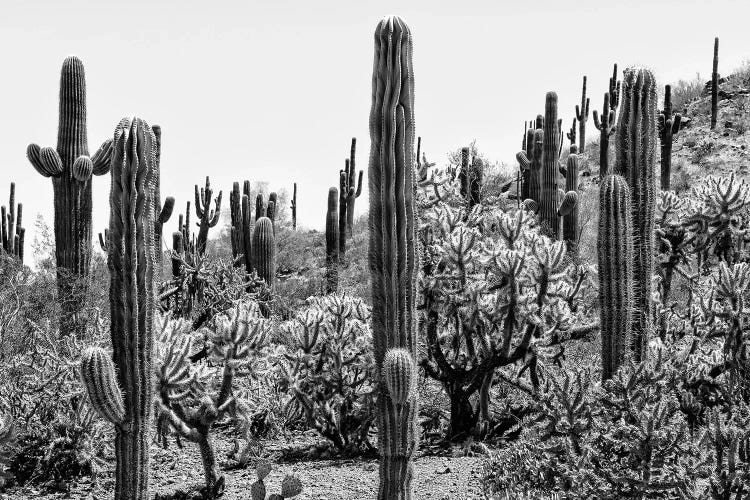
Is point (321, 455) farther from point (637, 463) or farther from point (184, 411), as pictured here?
point (637, 463)

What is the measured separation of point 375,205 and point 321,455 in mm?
3178

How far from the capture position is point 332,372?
8.33 meters

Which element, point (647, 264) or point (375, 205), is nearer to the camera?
point (375, 205)

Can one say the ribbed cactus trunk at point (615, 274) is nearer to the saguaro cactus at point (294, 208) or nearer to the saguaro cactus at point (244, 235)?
the saguaro cactus at point (244, 235)

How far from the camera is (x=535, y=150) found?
701 inches

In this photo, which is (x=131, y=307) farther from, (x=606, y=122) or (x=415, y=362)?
(x=606, y=122)

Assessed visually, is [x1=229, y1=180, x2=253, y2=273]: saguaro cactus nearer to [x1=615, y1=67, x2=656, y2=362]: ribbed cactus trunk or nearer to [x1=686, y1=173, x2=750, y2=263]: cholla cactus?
[x1=686, y1=173, x2=750, y2=263]: cholla cactus

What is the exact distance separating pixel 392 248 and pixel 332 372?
8.63 ft

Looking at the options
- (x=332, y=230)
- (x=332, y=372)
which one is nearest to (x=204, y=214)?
(x=332, y=230)

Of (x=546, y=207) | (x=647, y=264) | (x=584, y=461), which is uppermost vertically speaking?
(x=546, y=207)

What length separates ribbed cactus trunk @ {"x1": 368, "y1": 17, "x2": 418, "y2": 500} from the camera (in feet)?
19.8

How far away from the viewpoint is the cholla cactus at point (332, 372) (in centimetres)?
821

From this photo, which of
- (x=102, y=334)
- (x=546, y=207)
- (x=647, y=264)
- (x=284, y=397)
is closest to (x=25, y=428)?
(x=102, y=334)

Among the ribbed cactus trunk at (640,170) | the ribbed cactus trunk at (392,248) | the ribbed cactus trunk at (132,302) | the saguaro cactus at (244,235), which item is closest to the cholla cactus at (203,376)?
→ the ribbed cactus trunk at (132,302)
